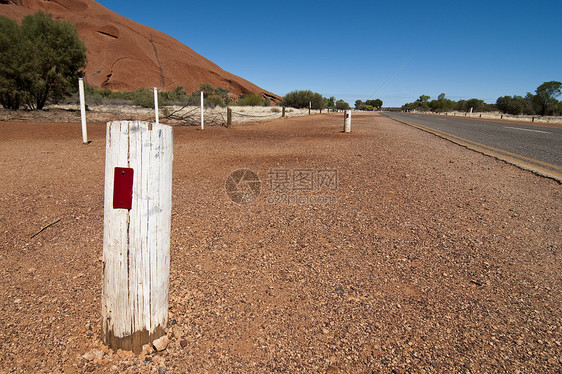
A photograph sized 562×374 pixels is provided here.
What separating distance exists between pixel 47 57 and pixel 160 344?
21504mm

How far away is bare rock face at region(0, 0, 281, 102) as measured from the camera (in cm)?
6825

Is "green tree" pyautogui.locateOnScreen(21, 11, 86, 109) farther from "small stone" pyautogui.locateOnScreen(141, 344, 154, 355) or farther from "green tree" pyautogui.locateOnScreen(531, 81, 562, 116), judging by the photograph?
"green tree" pyautogui.locateOnScreen(531, 81, 562, 116)

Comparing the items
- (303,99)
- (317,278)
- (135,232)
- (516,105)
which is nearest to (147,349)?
(135,232)

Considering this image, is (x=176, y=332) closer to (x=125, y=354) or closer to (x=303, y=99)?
(x=125, y=354)

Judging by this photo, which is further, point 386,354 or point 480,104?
point 480,104

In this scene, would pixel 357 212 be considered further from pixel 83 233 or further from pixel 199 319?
pixel 83 233

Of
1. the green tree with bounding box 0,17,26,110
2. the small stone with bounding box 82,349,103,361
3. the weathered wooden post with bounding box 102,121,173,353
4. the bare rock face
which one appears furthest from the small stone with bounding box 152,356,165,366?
the bare rock face

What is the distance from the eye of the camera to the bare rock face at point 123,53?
68.2 m

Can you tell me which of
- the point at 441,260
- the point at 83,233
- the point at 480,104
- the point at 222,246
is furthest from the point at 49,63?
the point at 480,104

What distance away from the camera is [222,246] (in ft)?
10.2

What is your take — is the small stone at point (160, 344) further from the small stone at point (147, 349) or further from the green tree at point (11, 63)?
the green tree at point (11, 63)

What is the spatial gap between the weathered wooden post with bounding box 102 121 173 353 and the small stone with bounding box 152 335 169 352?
0.03 m

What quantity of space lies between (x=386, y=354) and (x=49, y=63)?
22.5 metres

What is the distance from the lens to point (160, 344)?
1.84 m
